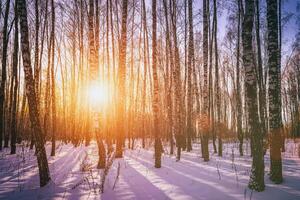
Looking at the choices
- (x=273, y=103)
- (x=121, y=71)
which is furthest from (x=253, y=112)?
(x=121, y=71)

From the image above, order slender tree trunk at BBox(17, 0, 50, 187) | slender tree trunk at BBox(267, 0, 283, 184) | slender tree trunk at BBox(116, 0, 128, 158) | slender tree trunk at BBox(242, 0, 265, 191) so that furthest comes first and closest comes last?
slender tree trunk at BBox(116, 0, 128, 158)
slender tree trunk at BBox(17, 0, 50, 187)
slender tree trunk at BBox(267, 0, 283, 184)
slender tree trunk at BBox(242, 0, 265, 191)

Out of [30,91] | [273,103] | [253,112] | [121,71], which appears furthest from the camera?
[121,71]

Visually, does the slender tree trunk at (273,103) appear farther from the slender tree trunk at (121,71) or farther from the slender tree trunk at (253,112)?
the slender tree trunk at (121,71)

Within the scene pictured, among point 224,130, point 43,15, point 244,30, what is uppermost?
point 43,15

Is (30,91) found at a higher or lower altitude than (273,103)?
higher

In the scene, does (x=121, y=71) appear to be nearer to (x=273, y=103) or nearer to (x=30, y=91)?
(x=30, y=91)

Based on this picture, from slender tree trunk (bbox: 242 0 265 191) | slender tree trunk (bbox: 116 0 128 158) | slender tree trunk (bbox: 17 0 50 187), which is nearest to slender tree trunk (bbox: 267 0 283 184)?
slender tree trunk (bbox: 242 0 265 191)

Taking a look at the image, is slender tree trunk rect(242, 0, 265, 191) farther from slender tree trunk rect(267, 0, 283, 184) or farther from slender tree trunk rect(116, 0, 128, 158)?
slender tree trunk rect(116, 0, 128, 158)

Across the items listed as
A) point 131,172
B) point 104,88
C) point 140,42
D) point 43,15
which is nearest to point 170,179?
point 131,172

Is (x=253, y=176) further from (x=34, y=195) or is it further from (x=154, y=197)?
(x=34, y=195)

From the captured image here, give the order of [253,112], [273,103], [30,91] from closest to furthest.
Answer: [253,112], [273,103], [30,91]

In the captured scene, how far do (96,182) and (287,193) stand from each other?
4932 mm

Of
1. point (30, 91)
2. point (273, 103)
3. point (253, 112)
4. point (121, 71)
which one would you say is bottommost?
point (253, 112)

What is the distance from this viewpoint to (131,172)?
8938 mm
